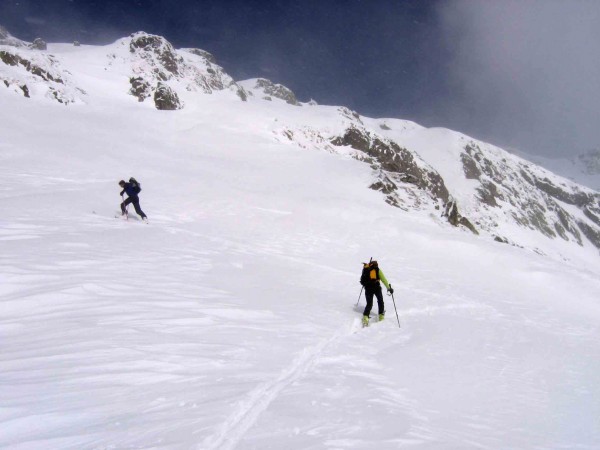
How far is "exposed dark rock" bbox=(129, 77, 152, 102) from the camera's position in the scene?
4900 centimetres

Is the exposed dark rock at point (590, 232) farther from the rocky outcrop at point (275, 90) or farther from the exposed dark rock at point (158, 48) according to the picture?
the exposed dark rock at point (158, 48)

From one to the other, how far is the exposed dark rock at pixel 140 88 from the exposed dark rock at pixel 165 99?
5.02 ft

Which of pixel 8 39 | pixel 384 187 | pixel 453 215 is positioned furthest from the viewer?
pixel 8 39

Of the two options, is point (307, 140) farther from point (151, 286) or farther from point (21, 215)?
point (151, 286)

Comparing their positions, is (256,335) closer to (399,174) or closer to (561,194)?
(399,174)

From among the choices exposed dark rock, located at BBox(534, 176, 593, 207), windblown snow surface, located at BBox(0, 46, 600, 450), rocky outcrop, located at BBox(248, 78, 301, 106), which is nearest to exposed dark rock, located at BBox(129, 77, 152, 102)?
windblown snow surface, located at BBox(0, 46, 600, 450)

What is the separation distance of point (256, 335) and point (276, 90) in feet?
379

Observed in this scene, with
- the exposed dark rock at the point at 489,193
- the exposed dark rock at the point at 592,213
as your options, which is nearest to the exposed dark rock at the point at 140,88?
the exposed dark rock at the point at 489,193

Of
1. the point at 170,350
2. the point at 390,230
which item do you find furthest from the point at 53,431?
the point at 390,230

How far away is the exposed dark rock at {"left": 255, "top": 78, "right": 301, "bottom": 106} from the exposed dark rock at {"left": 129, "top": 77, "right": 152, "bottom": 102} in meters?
64.4

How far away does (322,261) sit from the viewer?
1521 cm

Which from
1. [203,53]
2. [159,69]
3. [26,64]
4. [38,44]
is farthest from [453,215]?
[38,44]

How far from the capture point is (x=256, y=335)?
236 inches

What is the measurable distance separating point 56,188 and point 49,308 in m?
13.2
